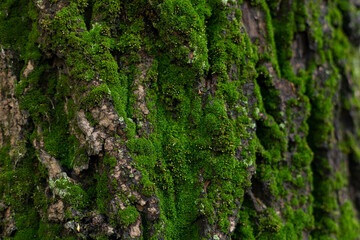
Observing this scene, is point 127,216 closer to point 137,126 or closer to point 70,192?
point 70,192

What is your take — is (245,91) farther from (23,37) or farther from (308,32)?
(23,37)

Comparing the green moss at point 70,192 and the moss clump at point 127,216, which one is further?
the green moss at point 70,192

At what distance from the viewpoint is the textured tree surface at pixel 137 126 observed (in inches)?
205

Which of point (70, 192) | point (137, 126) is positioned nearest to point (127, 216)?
point (70, 192)

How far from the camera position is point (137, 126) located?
217 inches

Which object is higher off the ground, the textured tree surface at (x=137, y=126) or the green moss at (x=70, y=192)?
the textured tree surface at (x=137, y=126)

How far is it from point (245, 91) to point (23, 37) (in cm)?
473

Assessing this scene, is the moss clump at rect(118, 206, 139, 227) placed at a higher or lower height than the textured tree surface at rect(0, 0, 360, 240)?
lower

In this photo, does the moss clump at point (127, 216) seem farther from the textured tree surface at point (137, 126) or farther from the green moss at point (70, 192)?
the green moss at point (70, 192)

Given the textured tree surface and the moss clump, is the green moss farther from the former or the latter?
the moss clump

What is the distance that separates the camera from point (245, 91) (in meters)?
6.34

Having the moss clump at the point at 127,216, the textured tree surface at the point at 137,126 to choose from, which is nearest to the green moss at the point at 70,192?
the textured tree surface at the point at 137,126

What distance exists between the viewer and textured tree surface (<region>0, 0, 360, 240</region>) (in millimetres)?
5215

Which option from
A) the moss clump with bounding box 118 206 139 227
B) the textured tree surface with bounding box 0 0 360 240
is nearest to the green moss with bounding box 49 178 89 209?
the textured tree surface with bounding box 0 0 360 240
